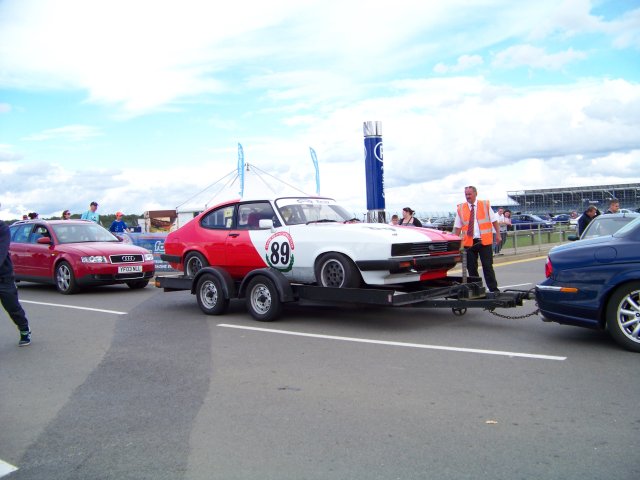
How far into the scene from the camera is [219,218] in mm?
9547

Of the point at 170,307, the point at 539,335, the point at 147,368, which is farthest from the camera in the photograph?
the point at 170,307

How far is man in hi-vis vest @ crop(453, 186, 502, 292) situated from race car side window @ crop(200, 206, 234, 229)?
362 cm

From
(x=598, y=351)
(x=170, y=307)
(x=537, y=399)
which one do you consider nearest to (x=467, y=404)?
(x=537, y=399)

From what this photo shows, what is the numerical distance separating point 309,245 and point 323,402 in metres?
3.52

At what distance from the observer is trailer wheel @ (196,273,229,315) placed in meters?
9.06

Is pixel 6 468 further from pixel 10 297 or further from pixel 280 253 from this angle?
pixel 280 253

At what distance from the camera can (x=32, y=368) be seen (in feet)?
20.9

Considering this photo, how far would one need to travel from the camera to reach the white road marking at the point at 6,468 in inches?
146

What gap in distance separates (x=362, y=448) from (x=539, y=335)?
409 cm

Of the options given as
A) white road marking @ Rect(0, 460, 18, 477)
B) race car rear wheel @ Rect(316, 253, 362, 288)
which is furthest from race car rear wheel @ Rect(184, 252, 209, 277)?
white road marking @ Rect(0, 460, 18, 477)

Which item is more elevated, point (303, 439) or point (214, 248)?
point (214, 248)

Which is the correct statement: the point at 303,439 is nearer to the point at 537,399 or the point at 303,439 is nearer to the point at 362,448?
the point at 362,448

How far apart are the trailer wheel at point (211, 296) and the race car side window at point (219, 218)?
84 centimetres

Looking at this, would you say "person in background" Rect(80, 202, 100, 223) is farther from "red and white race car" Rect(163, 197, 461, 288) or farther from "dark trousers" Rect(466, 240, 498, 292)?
"dark trousers" Rect(466, 240, 498, 292)
